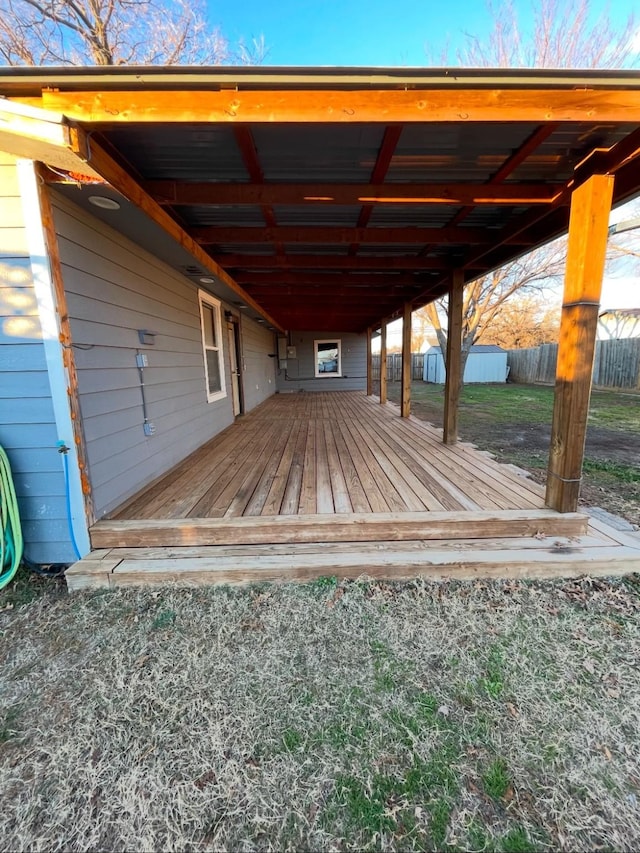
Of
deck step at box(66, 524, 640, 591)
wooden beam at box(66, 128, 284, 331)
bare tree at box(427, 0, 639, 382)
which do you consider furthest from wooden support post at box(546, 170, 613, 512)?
bare tree at box(427, 0, 639, 382)

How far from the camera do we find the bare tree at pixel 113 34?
248 inches

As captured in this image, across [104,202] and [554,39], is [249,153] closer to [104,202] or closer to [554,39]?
[104,202]

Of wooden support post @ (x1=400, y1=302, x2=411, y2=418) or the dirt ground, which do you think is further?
wooden support post @ (x1=400, y1=302, x2=411, y2=418)

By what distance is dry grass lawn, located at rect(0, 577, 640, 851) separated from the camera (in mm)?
1082

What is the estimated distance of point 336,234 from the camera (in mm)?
3191

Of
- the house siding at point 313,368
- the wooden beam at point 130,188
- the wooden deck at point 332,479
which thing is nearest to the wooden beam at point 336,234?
the wooden beam at point 130,188

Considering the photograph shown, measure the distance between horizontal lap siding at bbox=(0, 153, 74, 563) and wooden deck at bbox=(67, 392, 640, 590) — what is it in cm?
31

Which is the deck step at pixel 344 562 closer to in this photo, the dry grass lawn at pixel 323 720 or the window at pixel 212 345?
the dry grass lawn at pixel 323 720

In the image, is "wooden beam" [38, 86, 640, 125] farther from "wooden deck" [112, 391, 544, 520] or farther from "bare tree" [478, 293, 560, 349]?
"bare tree" [478, 293, 560, 349]

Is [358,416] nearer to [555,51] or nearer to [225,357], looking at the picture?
[225,357]

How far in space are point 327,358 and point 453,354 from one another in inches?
310

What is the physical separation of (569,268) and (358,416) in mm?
4631

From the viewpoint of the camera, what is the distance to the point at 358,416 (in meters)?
6.71

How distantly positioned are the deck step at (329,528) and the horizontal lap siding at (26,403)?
0.97 ft
